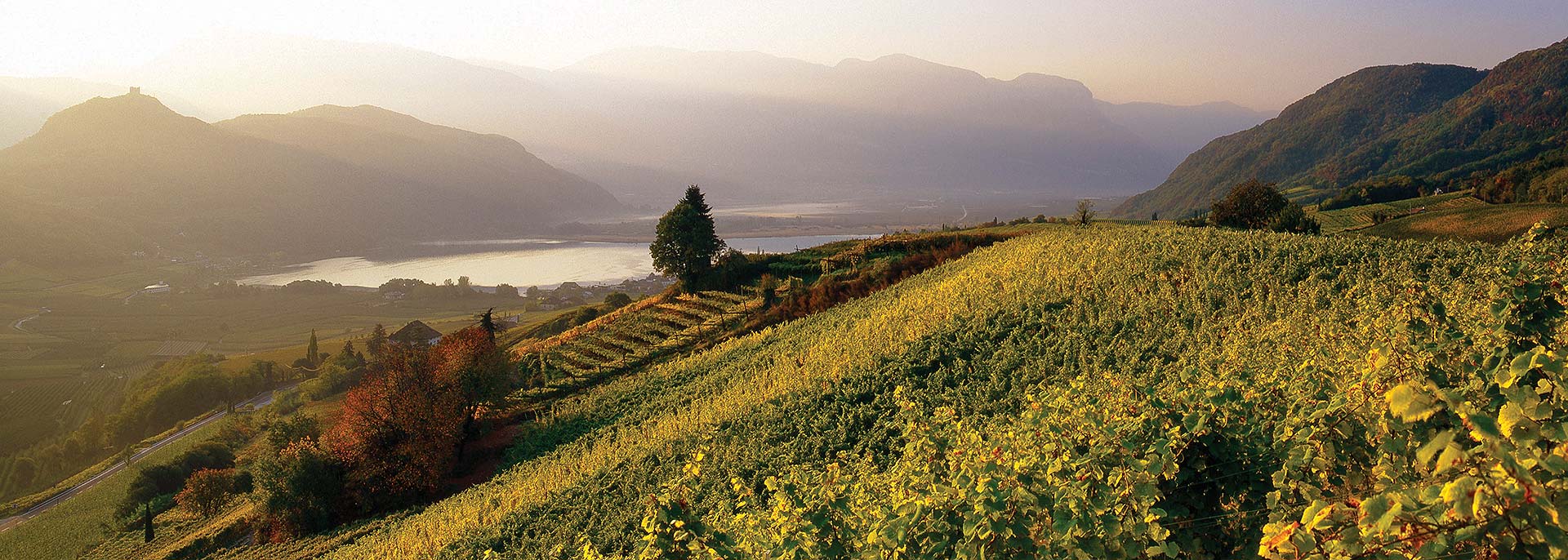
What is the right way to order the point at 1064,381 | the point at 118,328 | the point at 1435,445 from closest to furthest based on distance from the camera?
the point at 1435,445 < the point at 1064,381 < the point at 118,328

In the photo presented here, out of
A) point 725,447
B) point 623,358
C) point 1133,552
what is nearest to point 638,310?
point 623,358

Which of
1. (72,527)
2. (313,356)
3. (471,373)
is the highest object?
(471,373)

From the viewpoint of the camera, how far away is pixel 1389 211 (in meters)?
76.8

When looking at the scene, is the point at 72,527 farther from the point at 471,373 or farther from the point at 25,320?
the point at 25,320

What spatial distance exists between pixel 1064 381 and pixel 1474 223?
6801cm

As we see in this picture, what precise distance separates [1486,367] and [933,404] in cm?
1141

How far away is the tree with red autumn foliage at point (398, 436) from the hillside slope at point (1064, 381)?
16.1 ft

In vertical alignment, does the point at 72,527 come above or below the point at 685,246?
below

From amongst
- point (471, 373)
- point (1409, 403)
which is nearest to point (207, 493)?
point (471, 373)

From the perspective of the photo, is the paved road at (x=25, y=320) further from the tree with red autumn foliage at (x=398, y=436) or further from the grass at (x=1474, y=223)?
the grass at (x=1474, y=223)

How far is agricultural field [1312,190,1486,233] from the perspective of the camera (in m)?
70.7

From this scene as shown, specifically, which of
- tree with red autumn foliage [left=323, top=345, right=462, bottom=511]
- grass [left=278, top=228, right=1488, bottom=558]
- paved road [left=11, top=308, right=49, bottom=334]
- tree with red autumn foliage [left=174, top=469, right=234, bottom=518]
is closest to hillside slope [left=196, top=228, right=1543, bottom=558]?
grass [left=278, top=228, right=1488, bottom=558]

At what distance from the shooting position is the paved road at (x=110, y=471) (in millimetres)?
63256

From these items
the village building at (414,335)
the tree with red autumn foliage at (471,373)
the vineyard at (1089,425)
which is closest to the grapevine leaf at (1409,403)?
the vineyard at (1089,425)
